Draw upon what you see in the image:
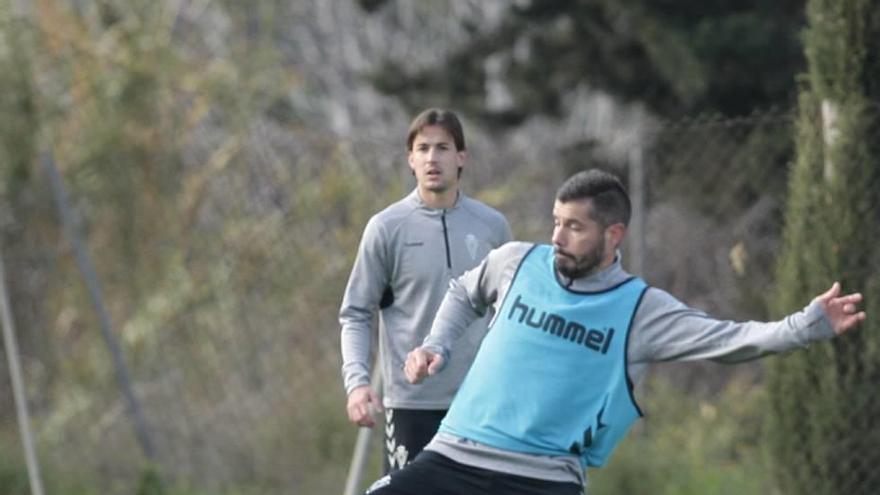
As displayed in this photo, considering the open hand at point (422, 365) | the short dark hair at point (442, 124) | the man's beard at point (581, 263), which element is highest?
the short dark hair at point (442, 124)

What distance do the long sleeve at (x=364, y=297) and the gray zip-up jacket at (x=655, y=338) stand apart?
793 mm

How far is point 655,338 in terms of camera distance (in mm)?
5477

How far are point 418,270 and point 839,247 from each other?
248 centimetres

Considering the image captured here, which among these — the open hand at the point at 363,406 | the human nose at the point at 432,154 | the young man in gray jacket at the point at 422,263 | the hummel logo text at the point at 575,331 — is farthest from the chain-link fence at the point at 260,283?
the hummel logo text at the point at 575,331

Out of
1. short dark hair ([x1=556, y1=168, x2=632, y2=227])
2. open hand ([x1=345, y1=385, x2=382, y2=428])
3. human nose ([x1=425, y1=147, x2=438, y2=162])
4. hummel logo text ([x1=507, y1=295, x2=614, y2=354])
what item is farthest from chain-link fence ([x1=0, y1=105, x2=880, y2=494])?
hummel logo text ([x1=507, y1=295, x2=614, y2=354])

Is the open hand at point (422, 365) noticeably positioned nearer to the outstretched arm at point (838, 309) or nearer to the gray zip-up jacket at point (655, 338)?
the gray zip-up jacket at point (655, 338)

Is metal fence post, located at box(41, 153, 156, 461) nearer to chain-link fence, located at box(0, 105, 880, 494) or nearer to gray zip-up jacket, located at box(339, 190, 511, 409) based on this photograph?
chain-link fence, located at box(0, 105, 880, 494)

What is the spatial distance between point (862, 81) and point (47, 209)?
16.3 feet

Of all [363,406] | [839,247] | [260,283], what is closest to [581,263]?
[363,406]

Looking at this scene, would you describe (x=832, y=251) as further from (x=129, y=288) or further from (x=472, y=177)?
(x=129, y=288)

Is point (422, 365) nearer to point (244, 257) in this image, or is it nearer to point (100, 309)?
point (244, 257)

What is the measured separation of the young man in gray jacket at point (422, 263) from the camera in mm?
6766

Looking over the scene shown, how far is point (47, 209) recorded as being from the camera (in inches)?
437

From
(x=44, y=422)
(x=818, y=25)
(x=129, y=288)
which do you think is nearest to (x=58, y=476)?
(x=44, y=422)
